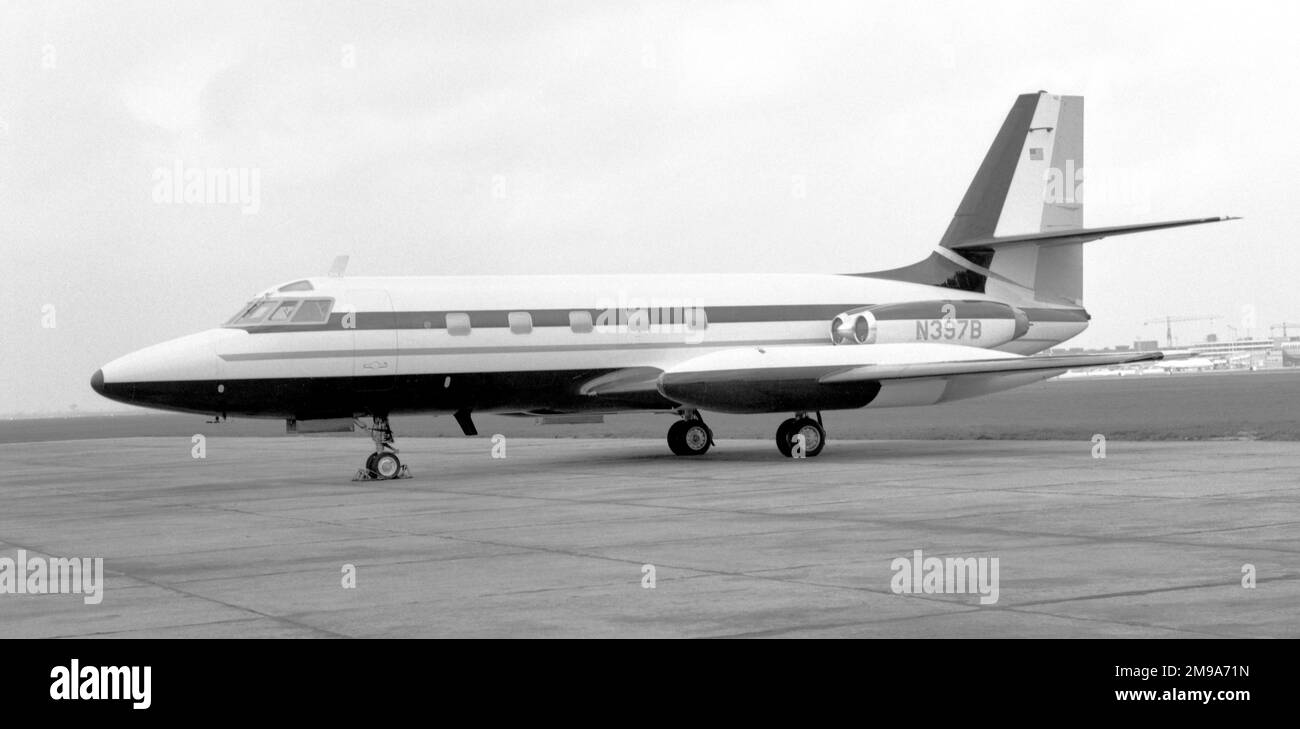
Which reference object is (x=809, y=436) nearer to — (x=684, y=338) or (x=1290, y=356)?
(x=684, y=338)

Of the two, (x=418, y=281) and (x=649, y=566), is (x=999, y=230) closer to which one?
(x=418, y=281)

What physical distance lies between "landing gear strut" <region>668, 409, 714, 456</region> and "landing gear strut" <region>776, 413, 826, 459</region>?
2011 mm

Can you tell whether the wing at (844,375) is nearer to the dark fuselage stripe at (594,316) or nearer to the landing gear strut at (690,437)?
the dark fuselage stripe at (594,316)

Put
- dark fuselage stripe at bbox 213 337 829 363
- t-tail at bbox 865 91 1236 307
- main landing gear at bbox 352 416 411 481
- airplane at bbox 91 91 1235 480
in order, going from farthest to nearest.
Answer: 1. t-tail at bbox 865 91 1236 307
2. main landing gear at bbox 352 416 411 481
3. airplane at bbox 91 91 1235 480
4. dark fuselage stripe at bbox 213 337 829 363

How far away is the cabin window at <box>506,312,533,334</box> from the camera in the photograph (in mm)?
25078

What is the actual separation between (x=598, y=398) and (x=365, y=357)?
4.23 m

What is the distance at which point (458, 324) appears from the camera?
2470 centimetres

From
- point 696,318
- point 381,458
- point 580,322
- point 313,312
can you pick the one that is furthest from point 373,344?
point 696,318

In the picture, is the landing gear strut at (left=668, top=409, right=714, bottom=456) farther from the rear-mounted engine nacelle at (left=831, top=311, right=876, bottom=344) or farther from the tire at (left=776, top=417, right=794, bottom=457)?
the rear-mounted engine nacelle at (left=831, top=311, right=876, bottom=344)

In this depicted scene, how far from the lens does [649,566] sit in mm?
11562

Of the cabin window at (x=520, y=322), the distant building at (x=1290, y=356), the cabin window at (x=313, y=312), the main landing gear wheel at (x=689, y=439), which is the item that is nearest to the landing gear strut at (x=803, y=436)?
the main landing gear wheel at (x=689, y=439)

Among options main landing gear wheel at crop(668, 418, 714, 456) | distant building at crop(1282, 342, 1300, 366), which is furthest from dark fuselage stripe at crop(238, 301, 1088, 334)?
distant building at crop(1282, 342, 1300, 366)

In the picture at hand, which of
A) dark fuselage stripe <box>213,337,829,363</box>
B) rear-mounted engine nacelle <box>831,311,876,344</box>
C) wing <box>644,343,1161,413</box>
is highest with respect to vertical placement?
rear-mounted engine nacelle <box>831,311,876,344</box>
